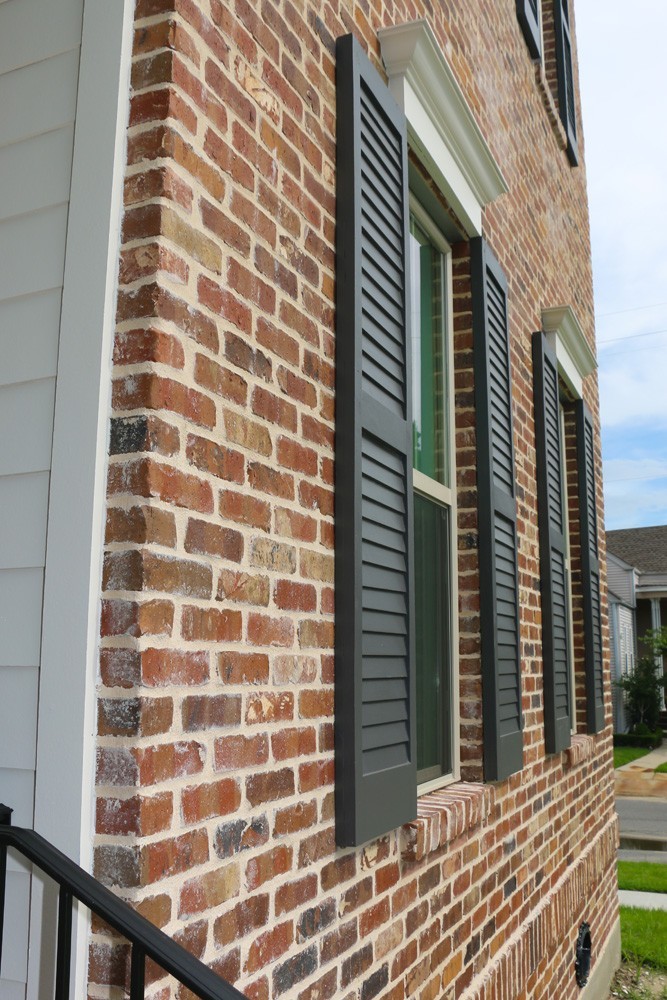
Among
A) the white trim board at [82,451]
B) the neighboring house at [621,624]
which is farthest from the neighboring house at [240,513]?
the neighboring house at [621,624]

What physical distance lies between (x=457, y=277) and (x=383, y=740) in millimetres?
2202

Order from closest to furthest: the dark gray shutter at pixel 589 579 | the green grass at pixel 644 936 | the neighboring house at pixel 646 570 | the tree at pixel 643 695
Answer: the dark gray shutter at pixel 589 579
the green grass at pixel 644 936
the tree at pixel 643 695
the neighboring house at pixel 646 570

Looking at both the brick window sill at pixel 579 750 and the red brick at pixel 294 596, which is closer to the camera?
the red brick at pixel 294 596

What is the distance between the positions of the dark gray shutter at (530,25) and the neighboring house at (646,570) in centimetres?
2090

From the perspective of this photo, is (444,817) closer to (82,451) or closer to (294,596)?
(294,596)

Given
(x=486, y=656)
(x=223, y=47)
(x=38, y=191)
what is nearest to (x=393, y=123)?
(x=223, y=47)

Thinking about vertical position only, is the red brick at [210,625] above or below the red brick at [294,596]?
below

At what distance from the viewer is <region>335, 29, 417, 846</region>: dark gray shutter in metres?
A: 2.22

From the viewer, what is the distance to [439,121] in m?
3.29

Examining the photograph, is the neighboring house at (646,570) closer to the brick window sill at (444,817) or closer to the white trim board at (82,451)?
the brick window sill at (444,817)

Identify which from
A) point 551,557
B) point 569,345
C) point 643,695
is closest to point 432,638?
point 551,557

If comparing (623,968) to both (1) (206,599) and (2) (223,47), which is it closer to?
(1) (206,599)

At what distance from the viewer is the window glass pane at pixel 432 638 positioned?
3.27m

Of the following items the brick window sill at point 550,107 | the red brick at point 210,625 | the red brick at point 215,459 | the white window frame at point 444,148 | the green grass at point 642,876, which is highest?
the brick window sill at point 550,107
